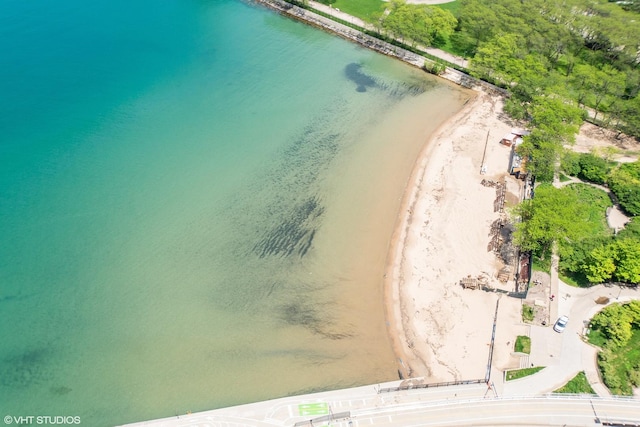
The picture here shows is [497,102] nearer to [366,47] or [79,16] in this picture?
[366,47]

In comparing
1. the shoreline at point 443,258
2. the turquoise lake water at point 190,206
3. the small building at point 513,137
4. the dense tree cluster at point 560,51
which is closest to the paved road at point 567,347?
the shoreline at point 443,258

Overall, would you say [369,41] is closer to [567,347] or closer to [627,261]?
[627,261]

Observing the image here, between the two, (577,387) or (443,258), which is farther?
(443,258)

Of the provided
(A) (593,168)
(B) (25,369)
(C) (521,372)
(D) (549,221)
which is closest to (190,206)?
(B) (25,369)

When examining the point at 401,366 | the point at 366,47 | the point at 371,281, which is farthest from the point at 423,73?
the point at 401,366

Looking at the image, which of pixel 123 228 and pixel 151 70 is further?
pixel 151 70

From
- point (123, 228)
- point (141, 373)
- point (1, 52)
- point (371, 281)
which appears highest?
point (1, 52)
